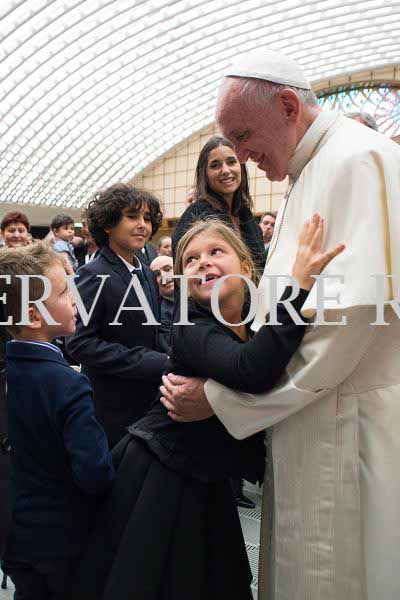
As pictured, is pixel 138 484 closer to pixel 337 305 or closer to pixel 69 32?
pixel 337 305

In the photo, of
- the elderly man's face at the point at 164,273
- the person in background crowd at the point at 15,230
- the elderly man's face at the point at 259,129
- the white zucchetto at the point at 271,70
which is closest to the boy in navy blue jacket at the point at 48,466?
the elderly man's face at the point at 259,129

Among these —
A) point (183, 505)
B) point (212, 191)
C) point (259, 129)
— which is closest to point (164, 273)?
point (212, 191)

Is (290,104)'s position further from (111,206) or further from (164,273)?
(164,273)

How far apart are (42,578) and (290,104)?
1787 millimetres

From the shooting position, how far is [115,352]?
102 inches

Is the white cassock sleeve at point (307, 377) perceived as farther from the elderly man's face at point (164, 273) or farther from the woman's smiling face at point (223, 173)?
the elderly man's face at point (164, 273)

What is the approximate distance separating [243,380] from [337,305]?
1.14ft

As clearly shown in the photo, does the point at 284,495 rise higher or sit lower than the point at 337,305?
lower

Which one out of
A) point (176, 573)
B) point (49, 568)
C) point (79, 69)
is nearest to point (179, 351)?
point (176, 573)

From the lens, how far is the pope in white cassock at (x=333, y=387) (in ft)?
5.15

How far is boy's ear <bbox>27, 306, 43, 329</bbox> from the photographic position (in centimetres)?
192

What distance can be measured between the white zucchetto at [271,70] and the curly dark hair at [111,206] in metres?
1.13

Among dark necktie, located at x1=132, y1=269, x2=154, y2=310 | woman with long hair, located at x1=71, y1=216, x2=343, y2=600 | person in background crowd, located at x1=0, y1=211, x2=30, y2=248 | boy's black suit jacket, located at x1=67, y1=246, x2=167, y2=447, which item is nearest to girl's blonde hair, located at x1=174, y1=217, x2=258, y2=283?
woman with long hair, located at x1=71, y1=216, x2=343, y2=600

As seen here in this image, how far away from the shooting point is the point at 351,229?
159cm
